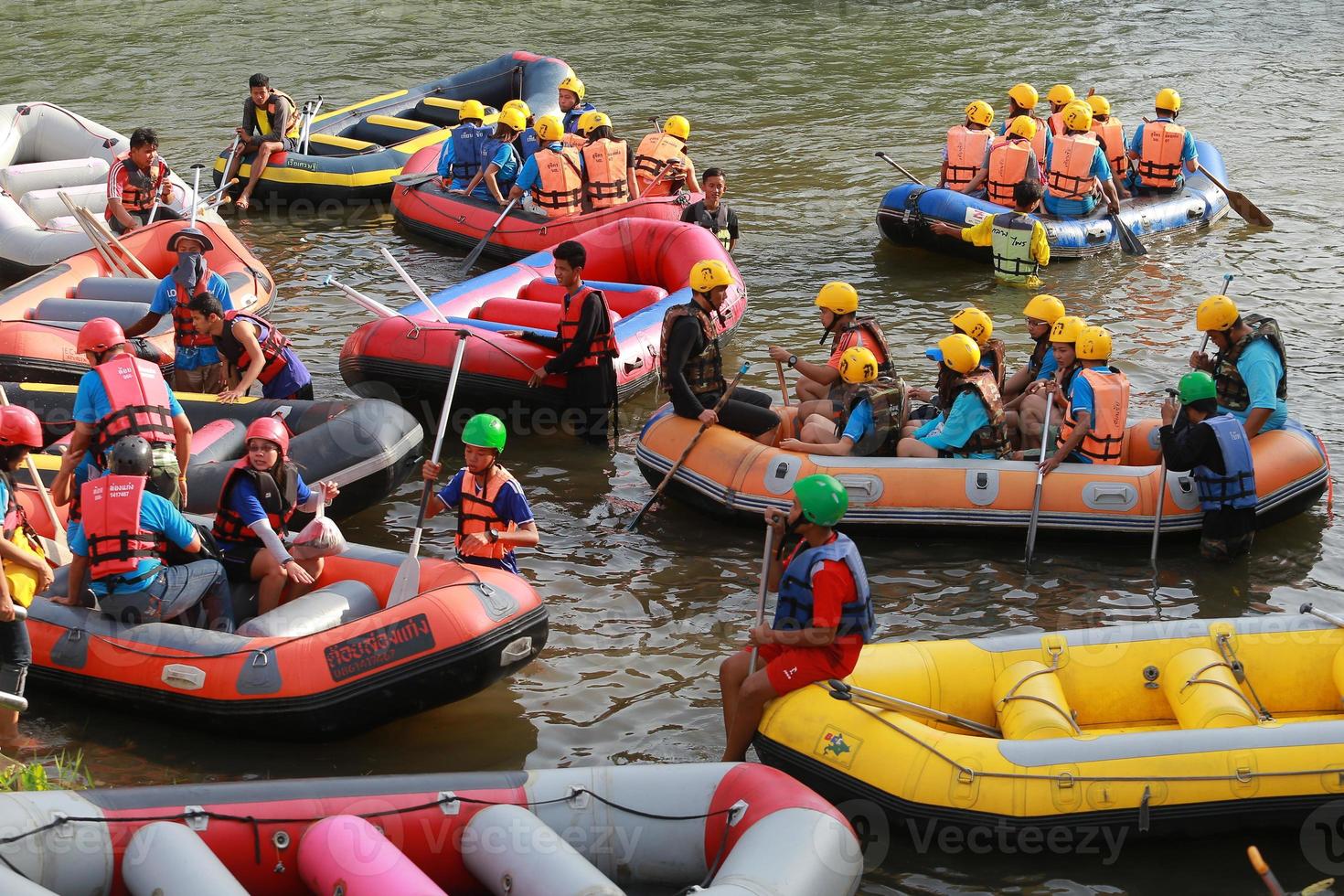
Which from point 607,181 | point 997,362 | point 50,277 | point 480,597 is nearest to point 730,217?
point 607,181

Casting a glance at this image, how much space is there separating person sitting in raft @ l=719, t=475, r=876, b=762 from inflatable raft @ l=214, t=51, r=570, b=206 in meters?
9.52

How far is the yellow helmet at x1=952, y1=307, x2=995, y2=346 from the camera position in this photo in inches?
317

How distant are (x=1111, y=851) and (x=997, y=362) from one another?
134 inches

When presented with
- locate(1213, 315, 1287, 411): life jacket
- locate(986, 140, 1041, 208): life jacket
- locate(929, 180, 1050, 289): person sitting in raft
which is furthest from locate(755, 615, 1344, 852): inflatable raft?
locate(986, 140, 1041, 208): life jacket

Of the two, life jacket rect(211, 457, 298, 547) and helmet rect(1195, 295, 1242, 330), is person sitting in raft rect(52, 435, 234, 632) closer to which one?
life jacket rect(211, 457, 298, 547)

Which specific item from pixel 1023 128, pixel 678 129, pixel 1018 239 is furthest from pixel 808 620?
pixel 678 129

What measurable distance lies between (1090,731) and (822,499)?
1.60 m

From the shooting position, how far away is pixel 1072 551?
779cm

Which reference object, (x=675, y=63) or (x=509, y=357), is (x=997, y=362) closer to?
(x=509, y=357)

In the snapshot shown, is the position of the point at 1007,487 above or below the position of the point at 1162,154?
below

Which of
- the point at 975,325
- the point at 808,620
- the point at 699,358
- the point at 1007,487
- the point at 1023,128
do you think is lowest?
the point at 1007,487

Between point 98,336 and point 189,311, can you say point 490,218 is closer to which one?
point 189,311

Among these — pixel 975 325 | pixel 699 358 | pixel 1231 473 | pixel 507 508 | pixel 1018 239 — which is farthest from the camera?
pixel 1018 239

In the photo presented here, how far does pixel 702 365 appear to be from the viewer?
8.20m
